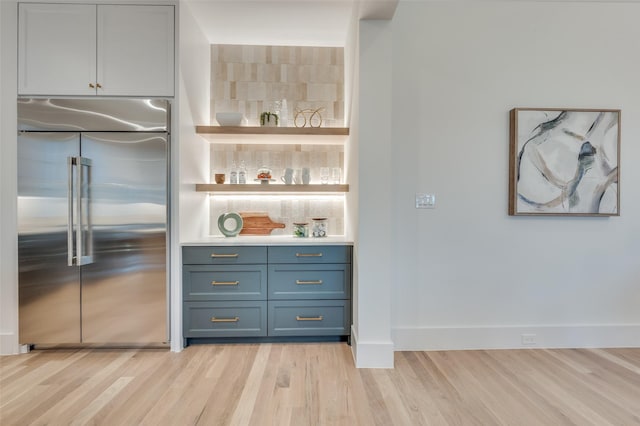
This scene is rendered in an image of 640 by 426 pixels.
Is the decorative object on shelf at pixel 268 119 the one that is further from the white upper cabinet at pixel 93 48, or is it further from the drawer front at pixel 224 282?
the drawer front at pixel 224 282

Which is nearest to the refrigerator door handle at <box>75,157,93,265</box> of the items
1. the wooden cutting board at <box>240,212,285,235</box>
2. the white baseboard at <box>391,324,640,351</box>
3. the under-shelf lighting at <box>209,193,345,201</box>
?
the under-shelf lighting at <box>209,193,345,201</box>

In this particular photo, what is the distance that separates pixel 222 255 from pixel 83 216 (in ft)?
3.56

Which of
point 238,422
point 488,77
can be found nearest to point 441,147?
point 488,77

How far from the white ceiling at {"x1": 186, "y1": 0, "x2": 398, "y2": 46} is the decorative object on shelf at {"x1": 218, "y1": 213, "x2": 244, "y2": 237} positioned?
69.2 inches

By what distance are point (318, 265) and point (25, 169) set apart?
2.41 meters

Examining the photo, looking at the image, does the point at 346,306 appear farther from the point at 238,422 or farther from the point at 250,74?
the point at 250,74

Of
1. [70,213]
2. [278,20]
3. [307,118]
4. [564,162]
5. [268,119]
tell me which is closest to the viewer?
[70,213]

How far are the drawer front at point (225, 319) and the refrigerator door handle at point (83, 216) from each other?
84 cm

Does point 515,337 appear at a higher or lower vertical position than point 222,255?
lower

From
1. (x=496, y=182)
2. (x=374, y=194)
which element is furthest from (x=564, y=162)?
(x=374, y=194)

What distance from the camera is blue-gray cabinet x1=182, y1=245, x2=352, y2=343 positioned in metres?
2.61

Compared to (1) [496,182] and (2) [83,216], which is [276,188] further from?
(1) [496,182]

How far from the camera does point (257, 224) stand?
10.5 feet

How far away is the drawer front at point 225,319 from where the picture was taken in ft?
8.53
